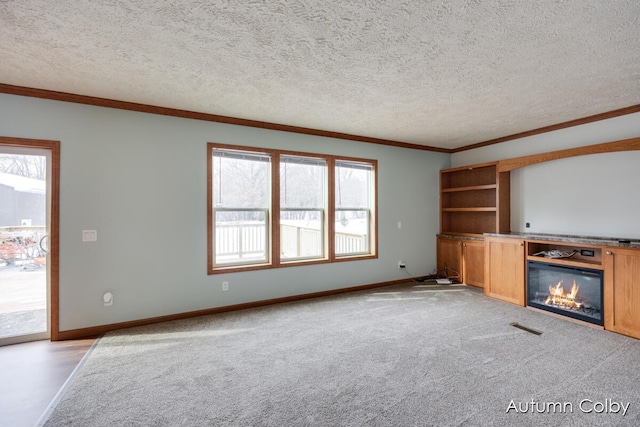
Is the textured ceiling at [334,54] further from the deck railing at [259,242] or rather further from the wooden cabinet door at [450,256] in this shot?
the wooden cabinet door at [450,256]

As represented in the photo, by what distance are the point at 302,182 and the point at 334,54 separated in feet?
7.96

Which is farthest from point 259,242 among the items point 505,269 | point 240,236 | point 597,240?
point 597,240

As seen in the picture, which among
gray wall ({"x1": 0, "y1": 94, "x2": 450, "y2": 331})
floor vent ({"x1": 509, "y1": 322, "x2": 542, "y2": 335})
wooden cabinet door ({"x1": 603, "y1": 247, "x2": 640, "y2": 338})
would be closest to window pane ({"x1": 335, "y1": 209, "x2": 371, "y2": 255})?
gray wall ({"x1": 0, "y1": 94, "x2": 450, "y2": 331})

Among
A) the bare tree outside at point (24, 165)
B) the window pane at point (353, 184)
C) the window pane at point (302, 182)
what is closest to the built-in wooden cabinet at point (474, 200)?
the window pane at point (353, 184)

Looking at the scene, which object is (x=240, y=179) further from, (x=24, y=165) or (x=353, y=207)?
(x=24, y=165)

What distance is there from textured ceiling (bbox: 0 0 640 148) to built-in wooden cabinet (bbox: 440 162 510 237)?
156 cm

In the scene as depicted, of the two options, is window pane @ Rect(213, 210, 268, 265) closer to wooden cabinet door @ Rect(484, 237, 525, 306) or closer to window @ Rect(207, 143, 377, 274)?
window @ Rect(207, 143, 377, 274)

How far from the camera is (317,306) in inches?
167

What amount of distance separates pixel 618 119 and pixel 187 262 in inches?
222

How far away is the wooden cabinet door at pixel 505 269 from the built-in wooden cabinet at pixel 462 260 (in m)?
0.50

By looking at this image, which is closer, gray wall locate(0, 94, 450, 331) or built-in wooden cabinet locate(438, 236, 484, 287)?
gray wall locate(0, 94, 450, 331)

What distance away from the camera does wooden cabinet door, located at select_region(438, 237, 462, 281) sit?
5562mm


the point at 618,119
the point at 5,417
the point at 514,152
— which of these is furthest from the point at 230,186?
the point at 618,119

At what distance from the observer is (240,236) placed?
4270 millimetres
